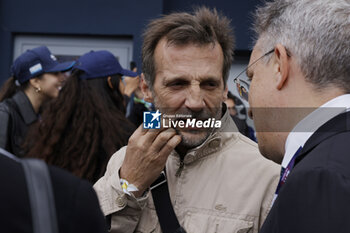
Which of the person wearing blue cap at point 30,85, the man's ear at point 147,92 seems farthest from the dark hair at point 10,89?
the man's ear at point 147,92

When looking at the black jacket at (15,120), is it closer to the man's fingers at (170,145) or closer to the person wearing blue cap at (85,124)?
the person wearing blue cap at (85,124)

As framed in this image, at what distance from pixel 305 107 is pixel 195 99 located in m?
0.73

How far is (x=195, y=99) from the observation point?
2.00 metres

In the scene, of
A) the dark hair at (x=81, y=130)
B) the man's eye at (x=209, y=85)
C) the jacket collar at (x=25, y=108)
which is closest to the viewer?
the man's eye at (x=209, y=85)

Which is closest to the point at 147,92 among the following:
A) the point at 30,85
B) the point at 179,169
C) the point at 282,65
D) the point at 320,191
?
the point at 179,169

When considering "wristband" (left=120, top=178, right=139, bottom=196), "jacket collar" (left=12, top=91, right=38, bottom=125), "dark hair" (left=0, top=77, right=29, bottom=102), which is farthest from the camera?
"dark hair" (left=0, top=77, right=29, bottom=102)

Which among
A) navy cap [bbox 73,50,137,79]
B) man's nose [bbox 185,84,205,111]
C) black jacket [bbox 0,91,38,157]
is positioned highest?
man's nose [bbox 185,84,205,111]

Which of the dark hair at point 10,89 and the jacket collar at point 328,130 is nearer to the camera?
the jacket collar at point 328,130

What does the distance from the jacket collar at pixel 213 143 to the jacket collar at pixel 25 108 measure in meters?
1.92

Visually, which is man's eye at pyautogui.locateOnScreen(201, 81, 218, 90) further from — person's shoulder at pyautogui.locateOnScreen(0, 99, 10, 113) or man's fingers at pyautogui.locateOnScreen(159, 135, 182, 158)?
person's shoulder at pyautogui.locateOnScreen(0, 99, 10, 113)

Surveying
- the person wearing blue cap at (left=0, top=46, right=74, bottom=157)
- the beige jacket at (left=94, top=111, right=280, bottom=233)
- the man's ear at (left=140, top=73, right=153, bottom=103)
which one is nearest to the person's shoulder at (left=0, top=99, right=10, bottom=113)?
the person wearing blue cap at (left=0, top=46, right=74, bottom=157)

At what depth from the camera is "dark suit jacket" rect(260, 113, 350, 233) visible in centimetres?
102

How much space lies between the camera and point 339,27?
1.32 metres

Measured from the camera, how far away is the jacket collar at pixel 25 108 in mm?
3504
